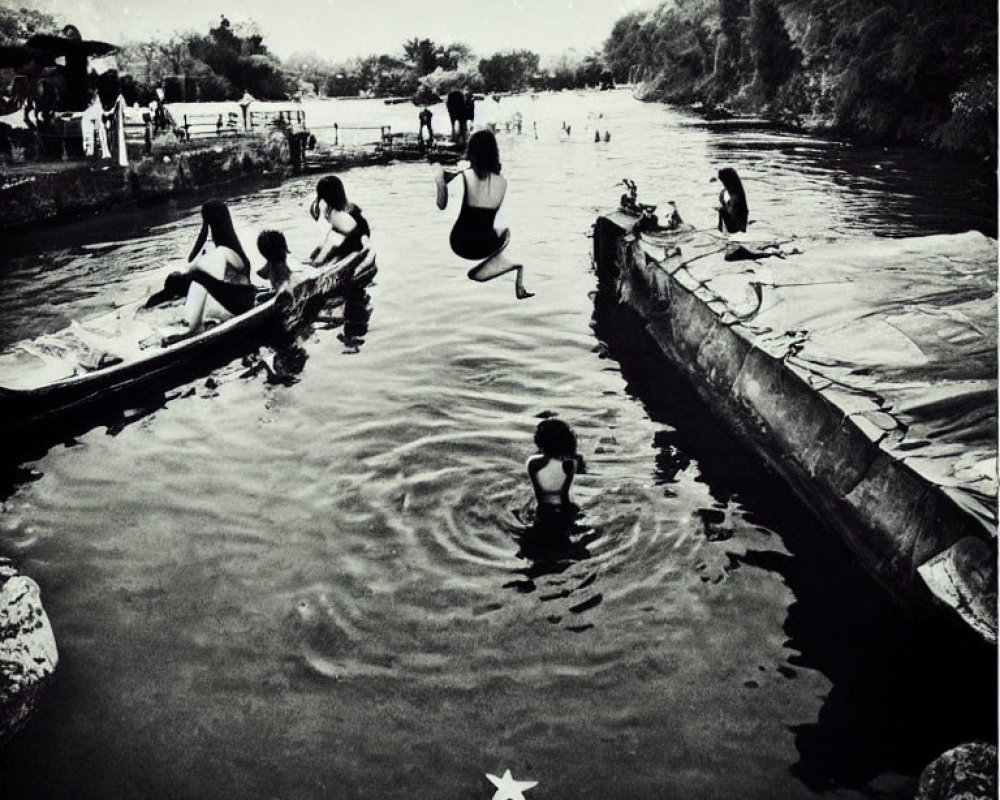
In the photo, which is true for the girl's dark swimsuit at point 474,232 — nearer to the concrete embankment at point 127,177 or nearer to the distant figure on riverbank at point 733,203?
the distant figure on riverbank at point 733,203

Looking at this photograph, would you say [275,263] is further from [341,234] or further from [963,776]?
[963,776]

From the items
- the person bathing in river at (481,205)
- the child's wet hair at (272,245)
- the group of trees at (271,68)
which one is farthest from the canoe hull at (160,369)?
the group of trees at (271,68)

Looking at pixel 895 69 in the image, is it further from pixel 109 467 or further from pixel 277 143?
pixel 109 467

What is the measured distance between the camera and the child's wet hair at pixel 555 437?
6695 millimetres

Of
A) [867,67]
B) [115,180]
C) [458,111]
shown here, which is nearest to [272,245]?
[458,111]

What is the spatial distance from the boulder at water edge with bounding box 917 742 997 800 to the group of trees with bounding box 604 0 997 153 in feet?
94.1

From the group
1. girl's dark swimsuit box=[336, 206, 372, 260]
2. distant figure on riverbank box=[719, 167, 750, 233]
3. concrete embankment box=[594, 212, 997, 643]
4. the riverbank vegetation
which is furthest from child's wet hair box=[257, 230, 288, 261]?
→ distant figure on riverbank box=[719, 167, 750, 233]

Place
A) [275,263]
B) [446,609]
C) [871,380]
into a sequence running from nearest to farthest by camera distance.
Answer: [446,609] < [871,380] < [275,263]

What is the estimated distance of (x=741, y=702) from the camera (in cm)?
526

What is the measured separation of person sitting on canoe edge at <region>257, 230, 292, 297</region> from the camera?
12.2 metres

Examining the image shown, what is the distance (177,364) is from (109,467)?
2.21 meters

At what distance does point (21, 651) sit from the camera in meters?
5.23

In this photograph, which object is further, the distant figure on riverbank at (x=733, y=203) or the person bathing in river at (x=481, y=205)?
the distant figure on riverbank at (x=733, y=203)

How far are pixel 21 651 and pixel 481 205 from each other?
14.4 feet
